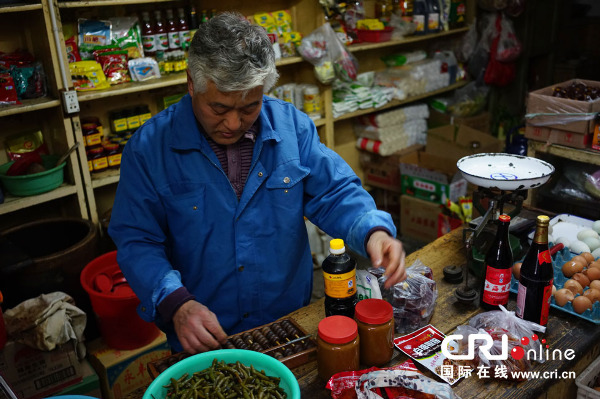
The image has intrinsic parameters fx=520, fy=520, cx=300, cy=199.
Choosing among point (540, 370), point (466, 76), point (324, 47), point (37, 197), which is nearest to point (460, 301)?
point (540, 370)

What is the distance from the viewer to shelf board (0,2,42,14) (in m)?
2.45

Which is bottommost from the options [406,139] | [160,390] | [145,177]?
[406,139]

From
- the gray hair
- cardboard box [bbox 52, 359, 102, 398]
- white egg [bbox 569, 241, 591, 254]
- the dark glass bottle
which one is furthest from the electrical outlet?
white egg [bbox 569, 241, 591, 254]

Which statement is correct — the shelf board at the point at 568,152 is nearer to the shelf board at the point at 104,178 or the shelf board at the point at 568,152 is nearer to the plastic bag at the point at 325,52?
the plastic bag at the point at 325,52

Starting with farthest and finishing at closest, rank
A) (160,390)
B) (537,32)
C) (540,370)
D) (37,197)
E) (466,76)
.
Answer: (537,32), (466,76), (37,197), (540,370), (160,390)

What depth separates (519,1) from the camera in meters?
4.56

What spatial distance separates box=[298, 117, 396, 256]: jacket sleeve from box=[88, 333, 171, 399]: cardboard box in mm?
1412

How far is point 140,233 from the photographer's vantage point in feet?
4.95

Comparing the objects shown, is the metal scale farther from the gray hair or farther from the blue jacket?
the gray hair

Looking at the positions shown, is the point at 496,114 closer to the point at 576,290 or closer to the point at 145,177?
the point at 576,290

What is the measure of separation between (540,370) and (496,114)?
421cm

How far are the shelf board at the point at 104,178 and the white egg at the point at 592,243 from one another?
7.89 feet

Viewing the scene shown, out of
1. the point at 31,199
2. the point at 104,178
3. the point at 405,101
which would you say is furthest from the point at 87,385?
the point at 405,101

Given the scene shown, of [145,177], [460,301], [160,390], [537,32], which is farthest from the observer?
[537,32]
